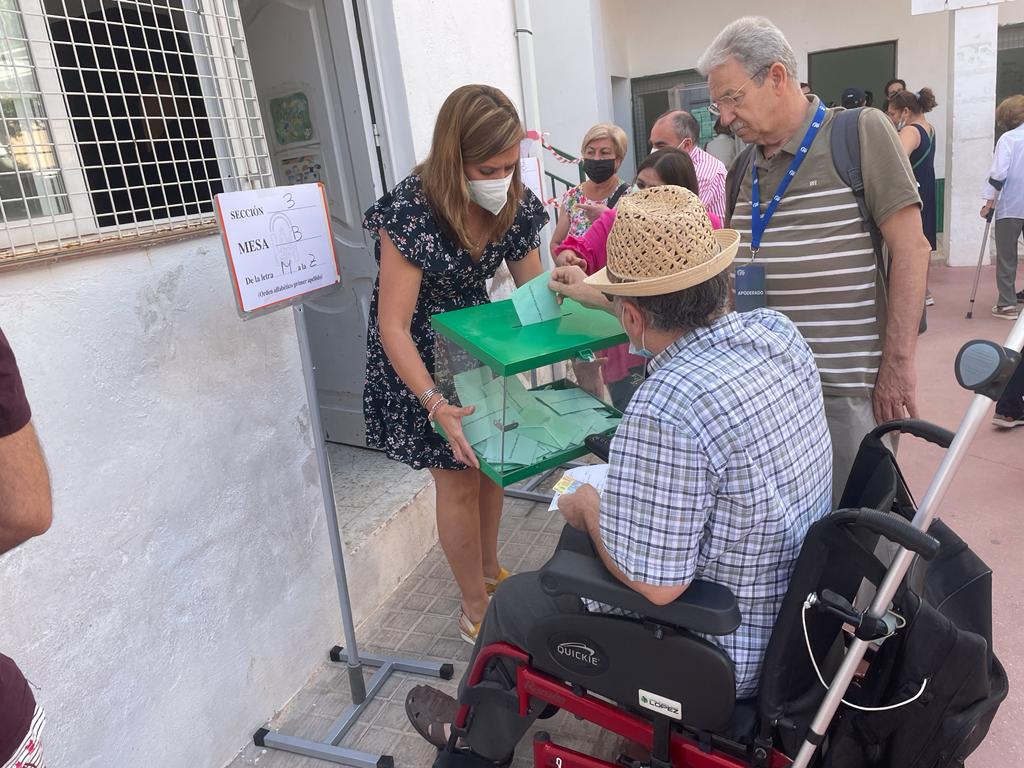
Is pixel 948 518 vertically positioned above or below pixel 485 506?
below

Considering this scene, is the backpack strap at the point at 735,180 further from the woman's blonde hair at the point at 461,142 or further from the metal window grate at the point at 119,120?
the metal window grate at the point at 119,120

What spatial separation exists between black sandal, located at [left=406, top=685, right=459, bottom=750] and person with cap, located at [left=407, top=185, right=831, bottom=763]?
0.89 metres

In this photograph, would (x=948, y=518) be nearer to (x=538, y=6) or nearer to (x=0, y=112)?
(x=0, y=112)

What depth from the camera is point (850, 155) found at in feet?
6.39

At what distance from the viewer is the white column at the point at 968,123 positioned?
24.3 ft

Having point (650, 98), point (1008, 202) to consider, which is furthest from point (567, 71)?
point (1008, 202)

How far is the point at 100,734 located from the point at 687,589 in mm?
1473

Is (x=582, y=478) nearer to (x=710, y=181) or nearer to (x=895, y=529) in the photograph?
(x=895, y=529)

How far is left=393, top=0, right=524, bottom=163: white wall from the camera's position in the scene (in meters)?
3.25

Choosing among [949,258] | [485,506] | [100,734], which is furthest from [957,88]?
[100,734]

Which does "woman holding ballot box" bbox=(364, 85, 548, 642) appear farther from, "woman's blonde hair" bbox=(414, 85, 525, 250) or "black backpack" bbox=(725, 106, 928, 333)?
"black backpack" bbox=(725, 106, 928, 333)

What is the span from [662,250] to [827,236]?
2.86 ft

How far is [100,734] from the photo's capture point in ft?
5.82

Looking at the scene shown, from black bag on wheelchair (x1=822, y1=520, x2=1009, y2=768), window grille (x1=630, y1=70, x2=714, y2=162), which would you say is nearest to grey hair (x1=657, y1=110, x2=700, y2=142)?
black bag on wheelchair (x1=822, y1=520, x2=1009, y2=768)
